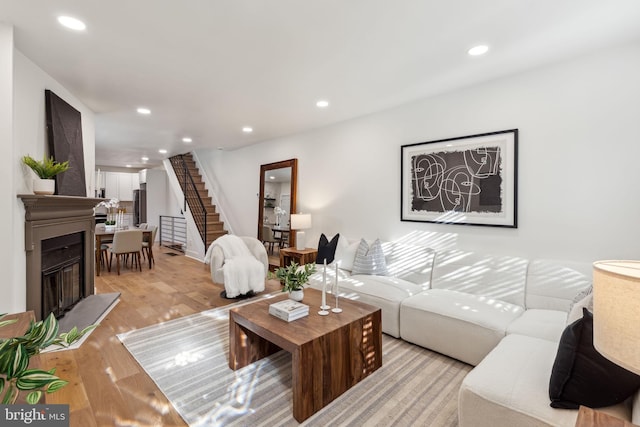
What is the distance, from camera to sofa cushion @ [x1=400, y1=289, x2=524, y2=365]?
2303mm

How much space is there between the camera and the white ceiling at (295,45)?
1.98 meters

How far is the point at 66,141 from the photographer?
10.5 feet

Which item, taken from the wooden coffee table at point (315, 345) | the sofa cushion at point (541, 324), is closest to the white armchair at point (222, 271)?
the wooden coffee table at point (315, 345)

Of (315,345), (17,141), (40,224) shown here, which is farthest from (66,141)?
(315,345)

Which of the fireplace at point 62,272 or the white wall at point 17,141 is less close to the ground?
the white wall at point 17,141

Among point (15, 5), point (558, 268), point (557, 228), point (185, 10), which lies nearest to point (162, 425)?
point (185, 10)

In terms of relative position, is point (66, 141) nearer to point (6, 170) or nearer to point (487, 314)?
point (6, 170)

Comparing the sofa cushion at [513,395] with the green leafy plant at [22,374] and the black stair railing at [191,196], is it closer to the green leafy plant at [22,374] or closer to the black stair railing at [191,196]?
the green leafy plant at [22,374]

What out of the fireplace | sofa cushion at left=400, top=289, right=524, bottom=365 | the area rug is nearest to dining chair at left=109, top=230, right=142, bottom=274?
the fireplace

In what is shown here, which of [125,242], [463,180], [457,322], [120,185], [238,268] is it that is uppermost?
[120,185]

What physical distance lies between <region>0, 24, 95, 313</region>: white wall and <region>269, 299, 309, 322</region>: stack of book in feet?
6.53

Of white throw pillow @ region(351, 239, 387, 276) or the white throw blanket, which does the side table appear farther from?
white throw pillow @ region(351, 239, 387, 276)

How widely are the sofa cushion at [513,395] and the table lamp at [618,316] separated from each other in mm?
748

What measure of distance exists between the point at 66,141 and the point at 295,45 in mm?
2689
